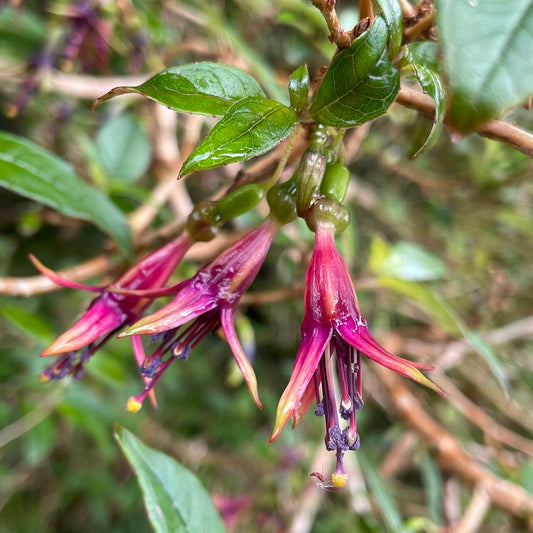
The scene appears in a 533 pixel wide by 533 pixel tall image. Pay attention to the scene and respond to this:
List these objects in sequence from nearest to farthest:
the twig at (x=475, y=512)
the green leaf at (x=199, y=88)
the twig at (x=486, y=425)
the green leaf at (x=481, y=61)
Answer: the green leaf at (x=481, y=61)
the green leaf at (x=199, y=88)
the twig at (x=475, y=512)
the twig at (x=486, y=425)

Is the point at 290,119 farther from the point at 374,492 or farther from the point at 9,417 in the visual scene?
the point at 9,417

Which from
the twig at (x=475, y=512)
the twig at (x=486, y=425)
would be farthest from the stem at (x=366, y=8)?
the twig at (x=486, y=425)

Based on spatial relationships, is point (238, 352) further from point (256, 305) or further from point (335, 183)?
point (256, 305)

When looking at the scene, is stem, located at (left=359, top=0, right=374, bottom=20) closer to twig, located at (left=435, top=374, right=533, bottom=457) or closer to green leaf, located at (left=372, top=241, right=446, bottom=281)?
green leaf, located at (left=372, top=241, right=446, bottom=281)

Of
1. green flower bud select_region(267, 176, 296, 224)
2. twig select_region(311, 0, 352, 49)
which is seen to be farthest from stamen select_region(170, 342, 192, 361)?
twig select_region(311, 0, 352, 49)

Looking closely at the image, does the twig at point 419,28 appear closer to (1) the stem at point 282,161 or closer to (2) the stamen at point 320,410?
(1) the stem at point 282,161

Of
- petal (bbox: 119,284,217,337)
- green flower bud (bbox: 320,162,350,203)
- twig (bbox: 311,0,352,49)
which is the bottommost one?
petal (bbox: 119,284,217,337)

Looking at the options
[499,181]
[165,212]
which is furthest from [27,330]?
[499,181]
